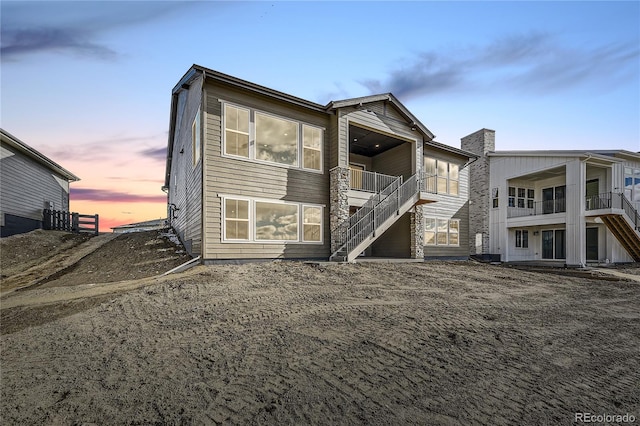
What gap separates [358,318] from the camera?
6.18 metres

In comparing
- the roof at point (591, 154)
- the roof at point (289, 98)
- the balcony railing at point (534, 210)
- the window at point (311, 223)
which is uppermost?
the roof at point (289, 98)

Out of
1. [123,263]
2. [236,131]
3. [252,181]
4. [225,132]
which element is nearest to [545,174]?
[252,181]

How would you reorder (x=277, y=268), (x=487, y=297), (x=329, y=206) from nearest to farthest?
(x=487, y=297), (x=277, y=268), (x=329, y=206)

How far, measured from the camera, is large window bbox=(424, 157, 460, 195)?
61.9ft

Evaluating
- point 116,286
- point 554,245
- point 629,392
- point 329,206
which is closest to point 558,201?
point 554,245

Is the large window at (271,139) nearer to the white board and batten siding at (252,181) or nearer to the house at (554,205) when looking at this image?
the white board and batten siding at (252,181)

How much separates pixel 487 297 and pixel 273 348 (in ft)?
21.4

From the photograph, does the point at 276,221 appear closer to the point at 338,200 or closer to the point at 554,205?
the point at 338,200

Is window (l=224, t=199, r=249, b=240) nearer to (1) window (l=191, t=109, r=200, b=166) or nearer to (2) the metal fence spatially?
(1) window (l=191, t=109, r=200, b=166)

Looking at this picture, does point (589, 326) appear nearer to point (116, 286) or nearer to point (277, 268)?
point (277, 268)

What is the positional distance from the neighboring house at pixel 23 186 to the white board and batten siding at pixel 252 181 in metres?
14.4

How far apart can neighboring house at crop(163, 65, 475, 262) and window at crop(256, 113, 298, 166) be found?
1.6 inches

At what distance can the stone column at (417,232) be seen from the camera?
16531 millimetres

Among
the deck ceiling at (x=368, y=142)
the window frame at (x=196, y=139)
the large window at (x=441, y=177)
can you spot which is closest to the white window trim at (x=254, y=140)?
the window frame at (x=196, y=139)
